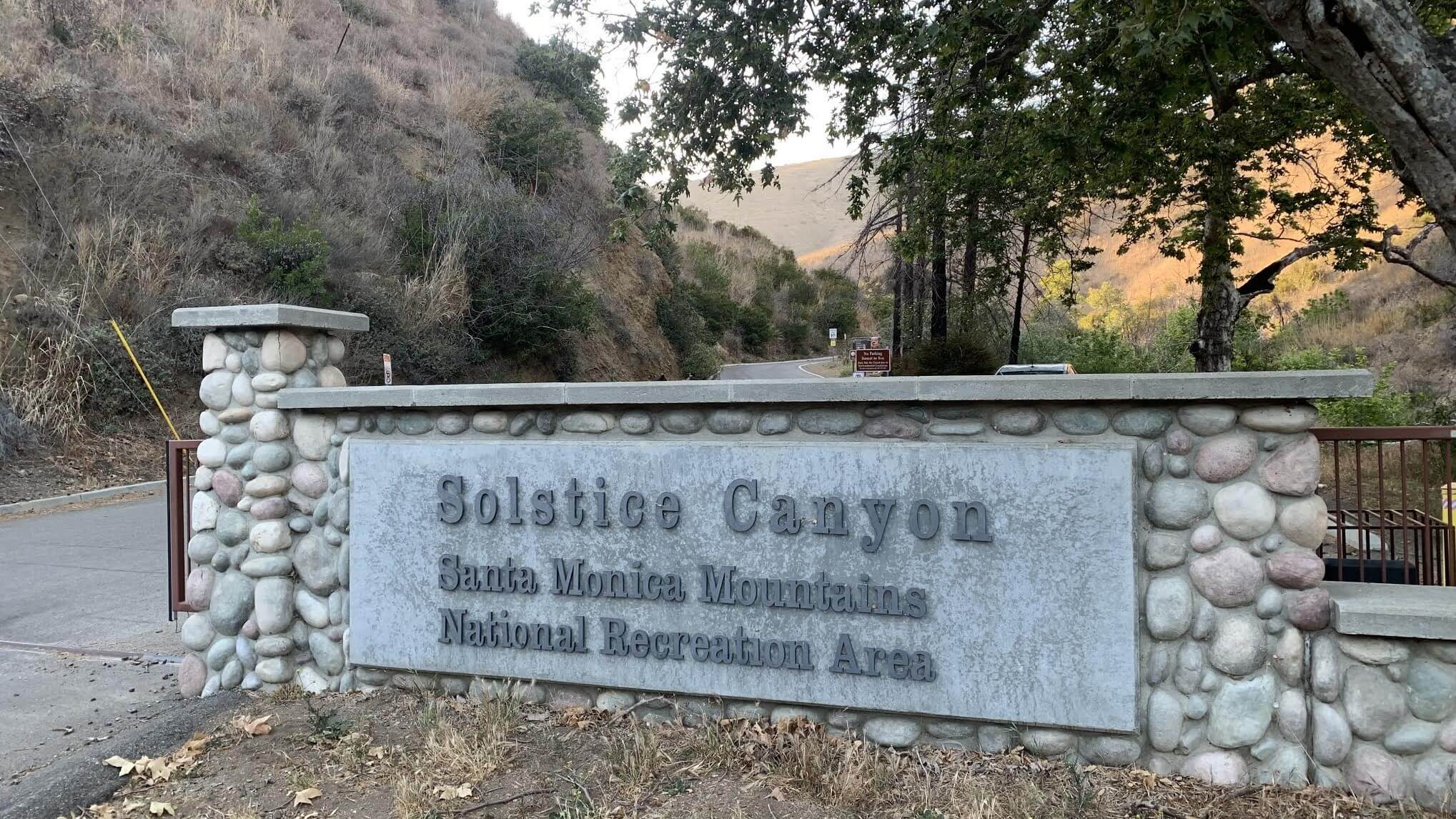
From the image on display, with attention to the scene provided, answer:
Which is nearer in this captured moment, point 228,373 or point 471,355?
Result: point 228,373

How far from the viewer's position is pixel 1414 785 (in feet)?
10.9

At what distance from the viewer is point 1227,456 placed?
3477 millimetres

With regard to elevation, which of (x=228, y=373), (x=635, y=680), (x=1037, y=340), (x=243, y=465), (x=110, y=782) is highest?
(x=1037, y=340)

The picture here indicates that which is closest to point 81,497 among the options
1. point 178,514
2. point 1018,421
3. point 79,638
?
point 79,638

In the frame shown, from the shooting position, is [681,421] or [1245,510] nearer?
[1245,510]

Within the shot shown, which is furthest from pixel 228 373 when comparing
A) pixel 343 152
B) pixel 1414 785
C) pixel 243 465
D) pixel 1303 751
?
pixel 343 152

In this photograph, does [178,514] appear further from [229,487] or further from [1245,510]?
[1245,510]

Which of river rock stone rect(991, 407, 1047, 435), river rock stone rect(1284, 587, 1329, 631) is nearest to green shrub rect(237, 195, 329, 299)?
river rock stone rect(991, 407, 1047, 435)

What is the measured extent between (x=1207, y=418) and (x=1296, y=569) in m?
0.63

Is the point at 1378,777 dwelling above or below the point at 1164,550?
below

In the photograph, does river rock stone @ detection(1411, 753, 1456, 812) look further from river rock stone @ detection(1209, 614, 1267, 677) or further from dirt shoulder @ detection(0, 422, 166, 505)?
dirt shoulder @ detection(0, 422, 166, 505)

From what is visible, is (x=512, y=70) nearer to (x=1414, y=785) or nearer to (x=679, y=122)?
(x=679, y=122)

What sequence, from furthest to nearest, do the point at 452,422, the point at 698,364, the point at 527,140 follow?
1. the point at 698,364
2. the point at 527,140
3. the point at 452,422

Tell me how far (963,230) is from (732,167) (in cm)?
485
